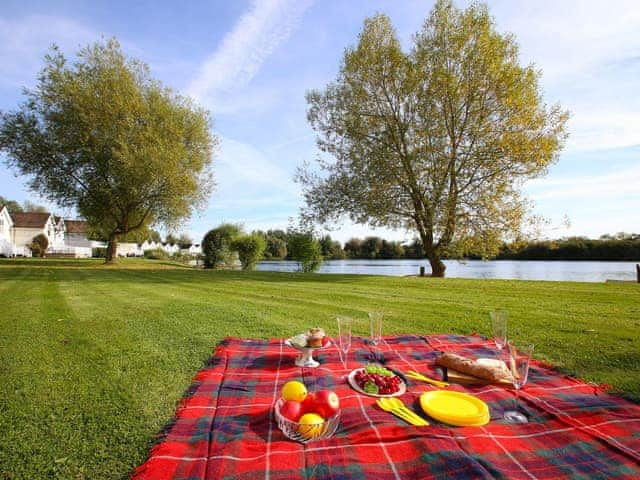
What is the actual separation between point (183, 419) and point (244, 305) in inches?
182

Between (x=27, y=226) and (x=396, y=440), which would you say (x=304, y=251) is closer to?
(x=396, y=440)

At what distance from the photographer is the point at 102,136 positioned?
58.1 feet

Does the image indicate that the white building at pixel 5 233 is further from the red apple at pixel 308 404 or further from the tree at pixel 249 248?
the red apple at pixel 308 404

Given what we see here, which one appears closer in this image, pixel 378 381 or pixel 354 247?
pixel 378 381

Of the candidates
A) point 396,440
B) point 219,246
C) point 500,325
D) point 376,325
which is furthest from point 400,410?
point 219,246

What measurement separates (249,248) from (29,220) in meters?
36.1

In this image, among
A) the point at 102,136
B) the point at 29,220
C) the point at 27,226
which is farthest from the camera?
the point at 29,220

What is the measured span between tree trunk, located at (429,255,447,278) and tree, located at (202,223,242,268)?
15126 mm

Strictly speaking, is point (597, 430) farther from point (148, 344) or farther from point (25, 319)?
point (25, 319)

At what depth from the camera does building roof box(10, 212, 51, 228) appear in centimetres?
4072

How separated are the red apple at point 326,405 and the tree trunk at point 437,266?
50.4 ft

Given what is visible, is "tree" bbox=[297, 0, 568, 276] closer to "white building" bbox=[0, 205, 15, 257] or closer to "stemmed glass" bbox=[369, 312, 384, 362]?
"stemmed glass" bbox=[369, 312, 384, 362]

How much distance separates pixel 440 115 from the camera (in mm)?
14898

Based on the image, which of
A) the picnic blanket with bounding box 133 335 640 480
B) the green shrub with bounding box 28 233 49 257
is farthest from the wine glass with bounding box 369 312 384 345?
the green shrub with bounding box 28 233 49 257
